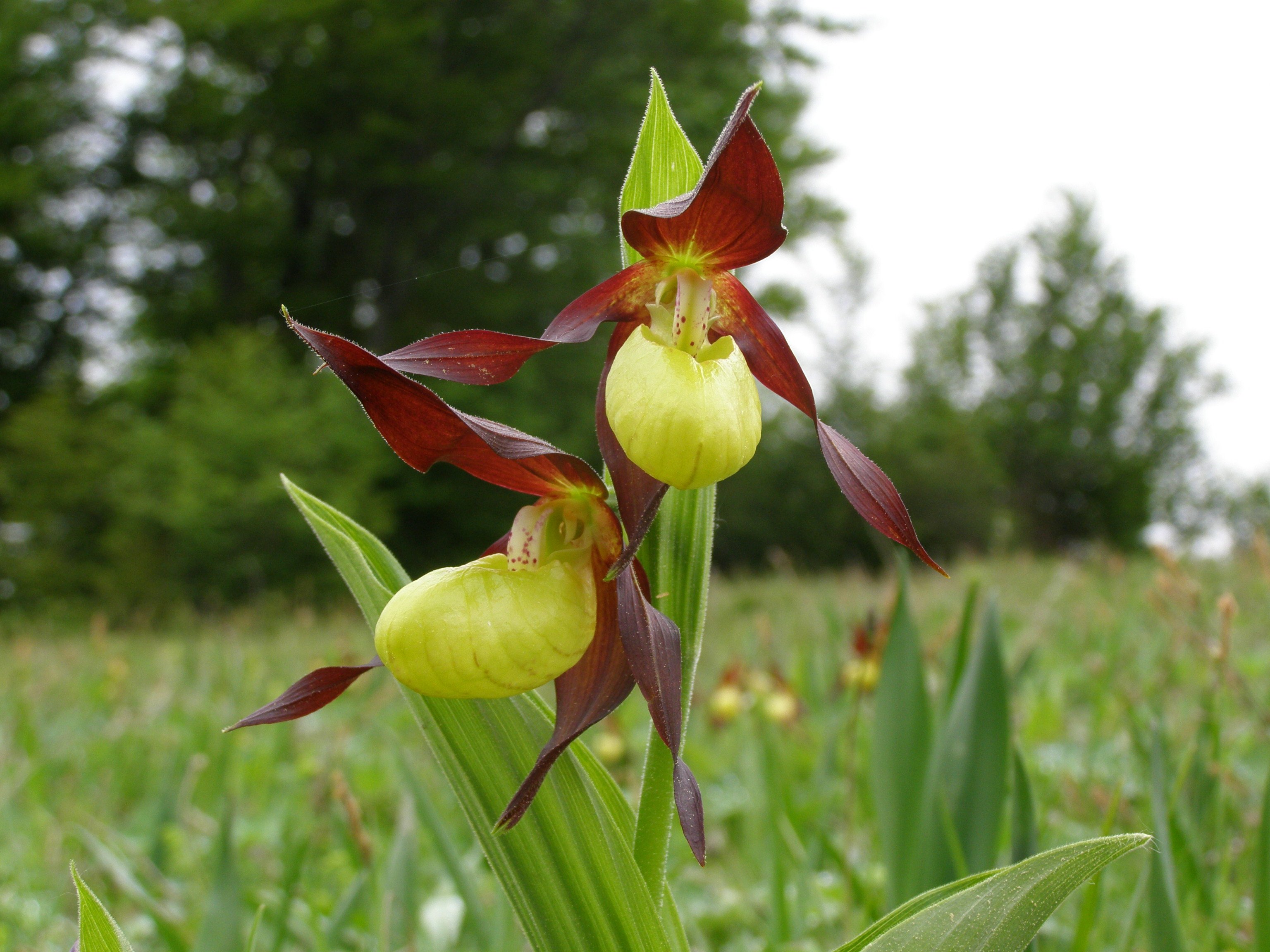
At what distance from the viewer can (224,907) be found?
0.82m

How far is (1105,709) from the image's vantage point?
169cm

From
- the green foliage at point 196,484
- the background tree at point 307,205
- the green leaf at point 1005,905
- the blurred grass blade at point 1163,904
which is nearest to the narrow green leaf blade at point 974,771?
the blurred grass blade at point 1163,904

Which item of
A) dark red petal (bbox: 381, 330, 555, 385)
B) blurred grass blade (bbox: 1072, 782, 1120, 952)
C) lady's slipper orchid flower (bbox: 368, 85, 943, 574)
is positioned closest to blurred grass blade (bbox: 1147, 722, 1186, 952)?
blurred grass blade (bbox: 1072, 782, 1120, 952)

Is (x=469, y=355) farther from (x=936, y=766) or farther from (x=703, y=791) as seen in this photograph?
(x=703, y=791)

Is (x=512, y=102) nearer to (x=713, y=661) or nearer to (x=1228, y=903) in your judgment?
(x=713, y=661)

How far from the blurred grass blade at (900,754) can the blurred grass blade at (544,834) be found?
37cm

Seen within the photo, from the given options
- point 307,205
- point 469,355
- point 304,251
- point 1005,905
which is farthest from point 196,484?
point 1005,905

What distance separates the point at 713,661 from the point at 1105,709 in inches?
63.4

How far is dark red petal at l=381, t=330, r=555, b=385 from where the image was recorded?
21.0 inches

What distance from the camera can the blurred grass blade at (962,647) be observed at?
2.95 ft

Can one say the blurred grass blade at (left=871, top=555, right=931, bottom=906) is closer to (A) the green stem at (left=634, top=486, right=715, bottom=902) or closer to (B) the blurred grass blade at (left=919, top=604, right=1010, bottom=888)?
(B) the blurred grass blade at (left=919, top=604, right=1010, bottom=888)

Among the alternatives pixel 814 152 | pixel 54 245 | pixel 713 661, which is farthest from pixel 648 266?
pixel 54 245

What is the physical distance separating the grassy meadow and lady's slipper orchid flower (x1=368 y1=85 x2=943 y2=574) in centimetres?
42

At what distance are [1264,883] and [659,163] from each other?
2.40ft
